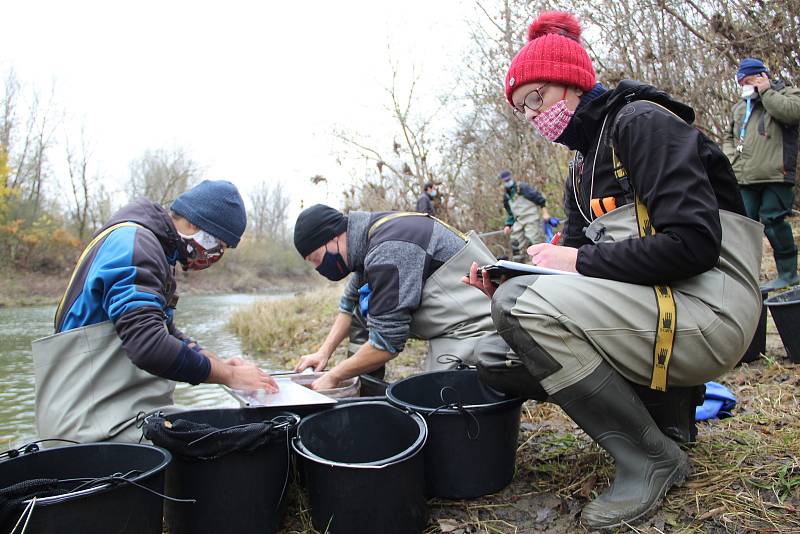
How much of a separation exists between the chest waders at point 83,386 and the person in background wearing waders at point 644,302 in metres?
1.56

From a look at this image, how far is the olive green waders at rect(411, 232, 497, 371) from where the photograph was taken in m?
3.07

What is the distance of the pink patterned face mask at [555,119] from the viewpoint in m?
2.23

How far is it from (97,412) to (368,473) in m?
1.18

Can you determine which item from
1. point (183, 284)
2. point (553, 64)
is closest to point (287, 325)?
point (553, 64)

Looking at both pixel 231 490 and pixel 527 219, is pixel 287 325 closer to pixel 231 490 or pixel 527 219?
pixel 527 219

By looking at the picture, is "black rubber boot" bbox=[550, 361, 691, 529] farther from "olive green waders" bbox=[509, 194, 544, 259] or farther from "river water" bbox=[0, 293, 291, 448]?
"olive green waders" bbox=[509, 194, 544, 259]

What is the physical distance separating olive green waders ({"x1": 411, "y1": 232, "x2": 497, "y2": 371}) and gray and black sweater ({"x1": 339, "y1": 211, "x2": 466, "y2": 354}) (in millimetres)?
56

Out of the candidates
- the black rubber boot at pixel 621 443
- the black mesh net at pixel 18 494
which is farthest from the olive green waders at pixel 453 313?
the black mesh net at pixel 18 494

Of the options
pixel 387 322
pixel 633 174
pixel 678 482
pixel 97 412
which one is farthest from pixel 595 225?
pixel 97 412

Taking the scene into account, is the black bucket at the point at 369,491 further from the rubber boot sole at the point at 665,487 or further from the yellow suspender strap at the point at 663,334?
the yellow suspender strap at the point at 663,334

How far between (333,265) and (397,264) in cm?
50

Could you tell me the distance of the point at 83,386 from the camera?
7.55ft

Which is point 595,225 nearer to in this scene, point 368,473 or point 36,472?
point 368,473

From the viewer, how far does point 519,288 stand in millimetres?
1944
